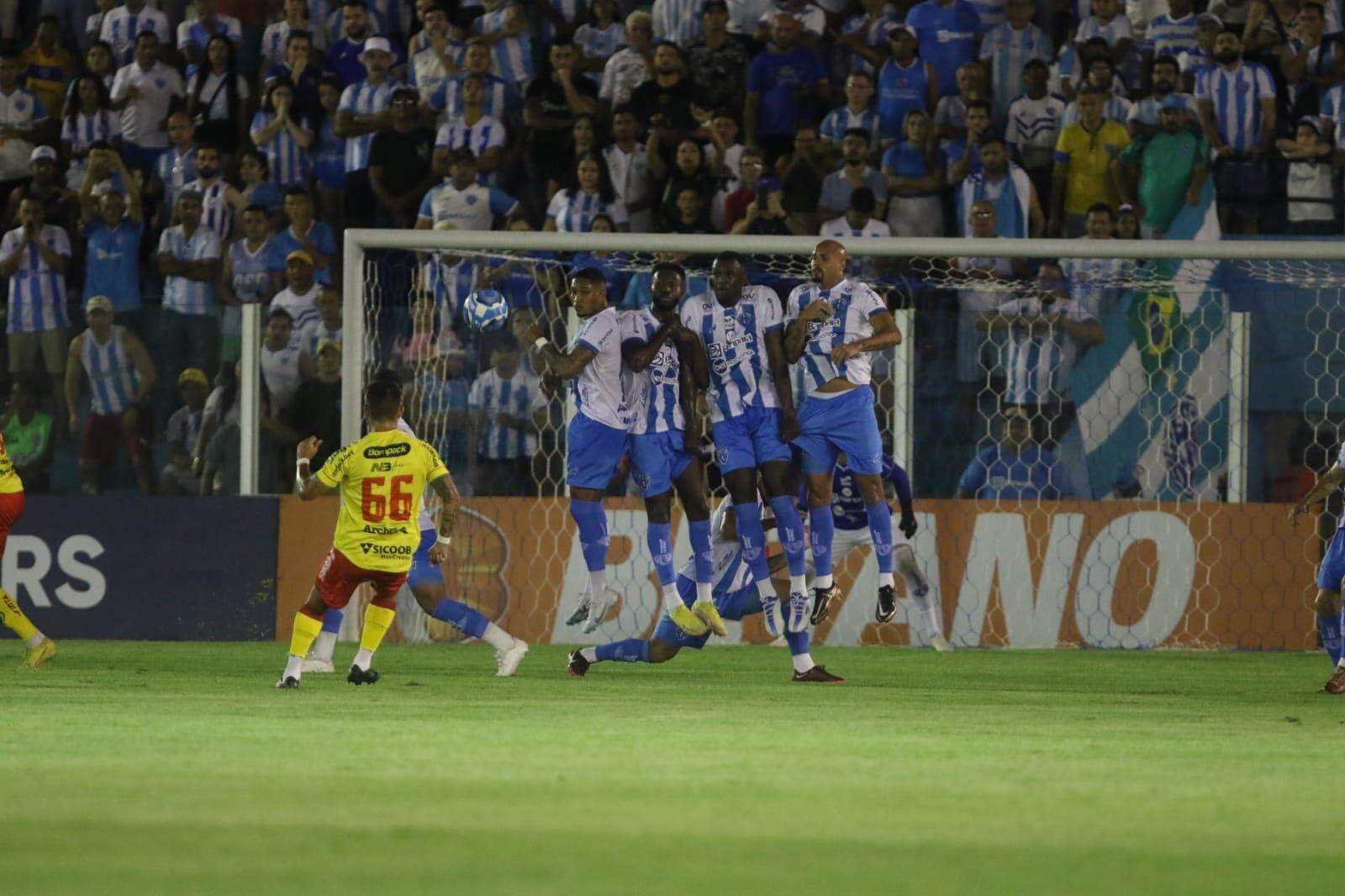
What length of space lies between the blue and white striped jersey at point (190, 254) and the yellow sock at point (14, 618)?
5.00 metres

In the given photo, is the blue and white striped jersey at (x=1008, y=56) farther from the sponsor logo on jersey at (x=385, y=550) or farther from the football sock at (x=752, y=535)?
the sponsor logo on jersey at (x=385, y=550)

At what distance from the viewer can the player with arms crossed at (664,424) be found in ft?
39.8

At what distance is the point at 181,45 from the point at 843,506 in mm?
8880

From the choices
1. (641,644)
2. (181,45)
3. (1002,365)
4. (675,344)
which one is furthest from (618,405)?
(181,45)

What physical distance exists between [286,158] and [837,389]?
7.72 meters

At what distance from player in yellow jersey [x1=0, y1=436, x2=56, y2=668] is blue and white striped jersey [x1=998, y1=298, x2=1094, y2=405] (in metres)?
6.58

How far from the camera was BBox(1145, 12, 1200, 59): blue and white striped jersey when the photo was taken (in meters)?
17.4

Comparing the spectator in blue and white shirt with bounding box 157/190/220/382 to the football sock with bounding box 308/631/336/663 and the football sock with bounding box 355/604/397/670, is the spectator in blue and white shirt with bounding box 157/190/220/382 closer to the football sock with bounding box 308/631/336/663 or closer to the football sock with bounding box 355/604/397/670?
the football sock with bounding box 308/631/336/663

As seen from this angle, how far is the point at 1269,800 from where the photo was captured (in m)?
6.62

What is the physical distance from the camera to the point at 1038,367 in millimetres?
14336

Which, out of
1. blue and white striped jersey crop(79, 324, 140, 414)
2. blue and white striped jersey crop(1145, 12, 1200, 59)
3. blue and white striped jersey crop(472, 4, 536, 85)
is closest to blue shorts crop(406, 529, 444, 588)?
blue and white striped jersey crop(79, 324, 140, 414)

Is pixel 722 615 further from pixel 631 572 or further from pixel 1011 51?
pixel 1011 51

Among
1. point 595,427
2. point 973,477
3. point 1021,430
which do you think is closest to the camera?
point 595,427

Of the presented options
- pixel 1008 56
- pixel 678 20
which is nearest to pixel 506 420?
pixel 678 20
